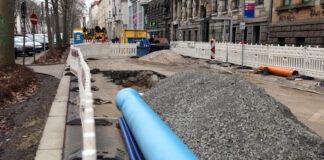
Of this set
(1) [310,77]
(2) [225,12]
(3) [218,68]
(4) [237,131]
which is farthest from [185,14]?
(4) [237,131]

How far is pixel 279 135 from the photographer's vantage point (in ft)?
12.5

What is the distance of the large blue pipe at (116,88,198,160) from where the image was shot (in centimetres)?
283

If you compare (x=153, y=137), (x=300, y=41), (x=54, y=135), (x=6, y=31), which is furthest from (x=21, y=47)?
(x=153, y=137)

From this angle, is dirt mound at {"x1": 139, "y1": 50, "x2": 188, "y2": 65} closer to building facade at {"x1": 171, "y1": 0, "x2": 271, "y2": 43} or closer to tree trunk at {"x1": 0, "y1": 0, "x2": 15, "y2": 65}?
building facade at {"x1": 171, "y1": 0, "x2": 271, "y2": 43}

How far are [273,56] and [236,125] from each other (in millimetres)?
11762

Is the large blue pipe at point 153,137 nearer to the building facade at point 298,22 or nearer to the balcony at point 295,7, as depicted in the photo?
the building facade at point 298,22

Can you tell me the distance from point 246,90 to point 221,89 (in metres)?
0.50

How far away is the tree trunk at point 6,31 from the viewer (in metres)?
10.3

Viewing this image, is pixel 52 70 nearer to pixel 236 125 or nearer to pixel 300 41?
pixel 236 125

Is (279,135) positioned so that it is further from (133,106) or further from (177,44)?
(177,44)

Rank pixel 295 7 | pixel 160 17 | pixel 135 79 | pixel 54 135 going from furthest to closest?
pixel 160 17 < pixel 295 7 < pixel 135 79 < pixel 54 135

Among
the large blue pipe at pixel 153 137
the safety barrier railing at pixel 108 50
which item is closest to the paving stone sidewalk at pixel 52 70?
the large blue pipe at pixel 153 137

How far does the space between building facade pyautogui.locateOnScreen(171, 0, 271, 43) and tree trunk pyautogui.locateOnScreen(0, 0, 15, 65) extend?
15.8 meters

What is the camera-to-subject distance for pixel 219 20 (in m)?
30.5
